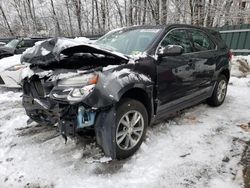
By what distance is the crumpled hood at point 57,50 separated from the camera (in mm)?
2969

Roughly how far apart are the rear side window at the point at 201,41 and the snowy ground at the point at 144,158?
1.34 metres

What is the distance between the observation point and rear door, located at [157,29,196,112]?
3752 mm

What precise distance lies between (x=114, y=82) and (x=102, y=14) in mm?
21643

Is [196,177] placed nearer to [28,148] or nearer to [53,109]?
A: [53,109]

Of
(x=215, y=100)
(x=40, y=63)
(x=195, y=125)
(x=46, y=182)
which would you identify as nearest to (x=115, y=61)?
(x=40, y=63)

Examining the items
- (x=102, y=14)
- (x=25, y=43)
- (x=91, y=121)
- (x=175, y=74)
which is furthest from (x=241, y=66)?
(x=102, y=14)

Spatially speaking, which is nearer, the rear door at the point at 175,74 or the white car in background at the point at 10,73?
the rear door at the point at 175,74

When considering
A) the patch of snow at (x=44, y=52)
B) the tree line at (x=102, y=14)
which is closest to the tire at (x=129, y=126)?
the patch of snow at (x=44, y=52)

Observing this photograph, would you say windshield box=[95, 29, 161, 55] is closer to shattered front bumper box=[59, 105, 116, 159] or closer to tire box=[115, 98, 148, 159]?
tire box=[115, 98, 148, 159]

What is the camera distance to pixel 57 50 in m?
2.97

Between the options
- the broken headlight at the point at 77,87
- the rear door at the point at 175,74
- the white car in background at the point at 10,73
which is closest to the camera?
the broken headlight at the point at 77,87

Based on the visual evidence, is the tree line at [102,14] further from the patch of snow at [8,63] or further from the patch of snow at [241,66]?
the patch of snow at [8,63]

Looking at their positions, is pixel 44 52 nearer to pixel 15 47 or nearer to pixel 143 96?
pixel 143 96

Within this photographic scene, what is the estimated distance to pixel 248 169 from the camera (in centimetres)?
315
